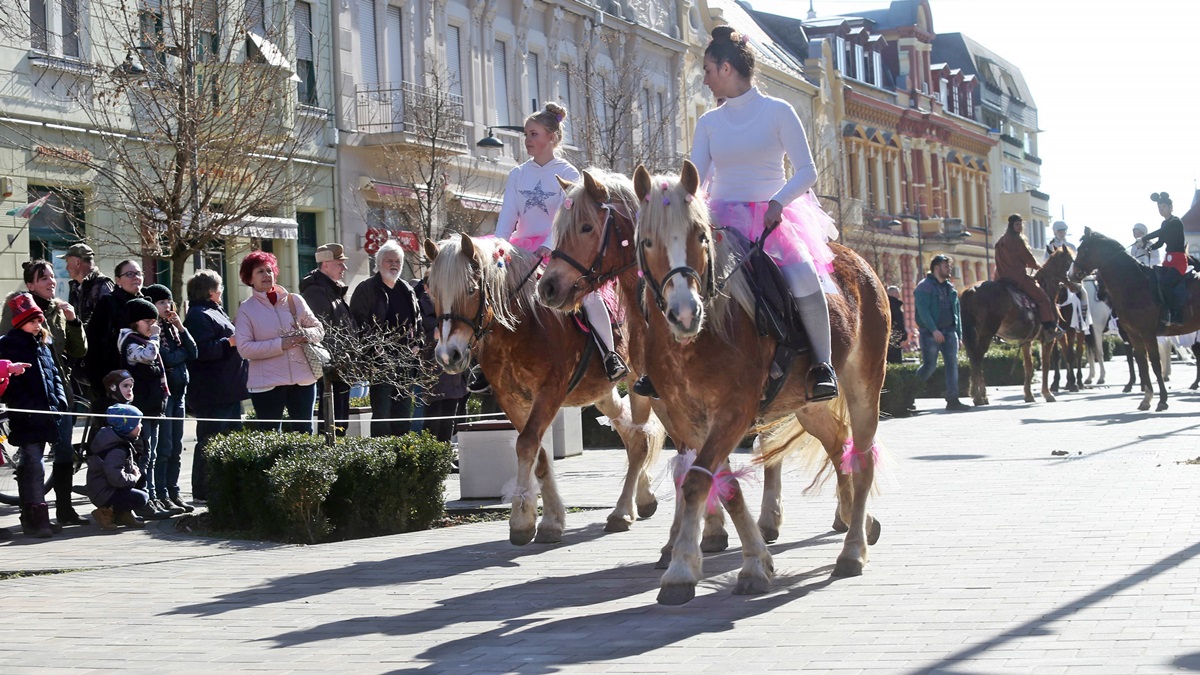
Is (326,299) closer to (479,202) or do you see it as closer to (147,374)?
(147,374)

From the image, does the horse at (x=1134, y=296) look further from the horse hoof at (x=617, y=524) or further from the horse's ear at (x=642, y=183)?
the horse's ear at (x=642, y=183)

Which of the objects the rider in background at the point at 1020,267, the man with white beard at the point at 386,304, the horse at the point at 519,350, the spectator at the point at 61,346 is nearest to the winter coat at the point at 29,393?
the spectator at the point at 61,346

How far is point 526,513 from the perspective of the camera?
9.41 m

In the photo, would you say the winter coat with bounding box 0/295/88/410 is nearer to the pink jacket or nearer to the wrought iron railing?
the pink jacket

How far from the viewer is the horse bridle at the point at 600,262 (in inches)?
314

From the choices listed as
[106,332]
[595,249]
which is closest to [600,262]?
[595,249]

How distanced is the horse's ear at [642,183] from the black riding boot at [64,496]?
5963mm

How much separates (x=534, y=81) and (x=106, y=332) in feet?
91.7

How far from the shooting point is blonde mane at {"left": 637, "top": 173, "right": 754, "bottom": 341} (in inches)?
286

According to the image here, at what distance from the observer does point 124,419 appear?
440 inches

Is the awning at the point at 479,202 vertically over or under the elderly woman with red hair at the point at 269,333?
over

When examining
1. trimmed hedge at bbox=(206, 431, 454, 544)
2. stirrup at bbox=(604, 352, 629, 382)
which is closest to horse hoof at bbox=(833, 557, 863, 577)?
Result: stirrup at bbox=(604, 352, 629, 382)

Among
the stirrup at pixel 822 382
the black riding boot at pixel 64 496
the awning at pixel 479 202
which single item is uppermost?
the awning at pixel 479 202

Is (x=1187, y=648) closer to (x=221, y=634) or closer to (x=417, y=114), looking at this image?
(x=221, y=634)
